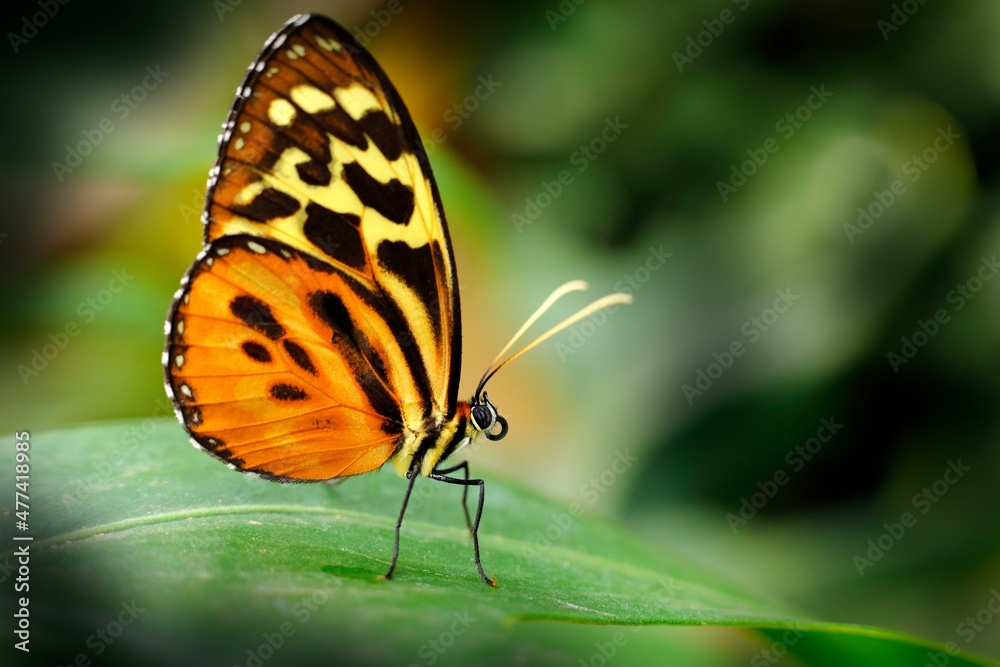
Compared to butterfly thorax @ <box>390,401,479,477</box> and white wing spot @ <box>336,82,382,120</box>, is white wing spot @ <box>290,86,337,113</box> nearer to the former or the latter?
white wing spot @ <box>336,82,382,120</box>

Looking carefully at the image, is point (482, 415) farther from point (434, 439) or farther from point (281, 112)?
point (281, 112)

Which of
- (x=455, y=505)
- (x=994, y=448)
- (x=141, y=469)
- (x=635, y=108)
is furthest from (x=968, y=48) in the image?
(x=141, y=469)

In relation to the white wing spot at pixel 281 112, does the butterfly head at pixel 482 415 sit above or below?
below

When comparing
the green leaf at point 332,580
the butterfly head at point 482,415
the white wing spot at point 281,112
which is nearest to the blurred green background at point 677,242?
the green leaf at point 332,580

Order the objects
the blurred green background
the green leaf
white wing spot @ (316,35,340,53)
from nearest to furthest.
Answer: the green leaf → white wing spot @ (316,35,340,53) → the blurred green background

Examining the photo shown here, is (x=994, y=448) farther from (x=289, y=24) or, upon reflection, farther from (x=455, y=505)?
(x=289, y=24)

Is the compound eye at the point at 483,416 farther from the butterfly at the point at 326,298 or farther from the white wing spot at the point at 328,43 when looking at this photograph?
the white wing spot at the point at 328,43

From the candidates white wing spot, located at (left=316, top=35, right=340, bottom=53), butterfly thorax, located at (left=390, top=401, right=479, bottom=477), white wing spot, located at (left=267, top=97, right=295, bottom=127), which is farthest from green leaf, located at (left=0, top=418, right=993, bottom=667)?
white wing spot, located at (left=316, top=35, right=340, bottom=53)
